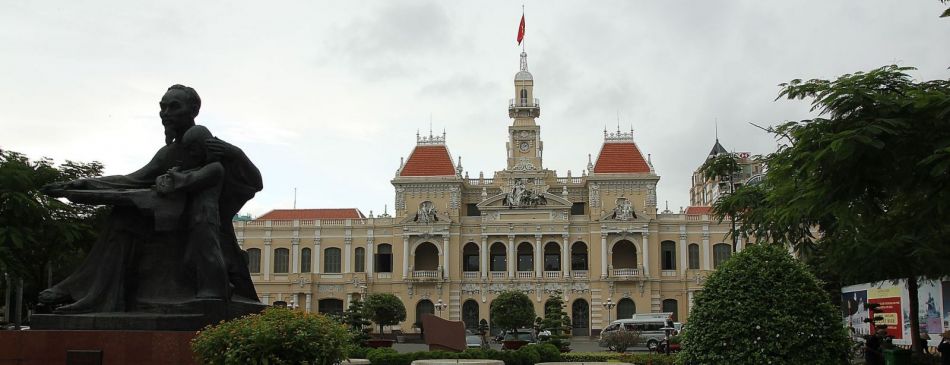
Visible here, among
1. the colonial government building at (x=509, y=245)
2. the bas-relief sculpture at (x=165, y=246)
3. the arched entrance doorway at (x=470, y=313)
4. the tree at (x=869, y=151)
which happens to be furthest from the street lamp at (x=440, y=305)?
the bas-relief sculpture at (x=165, y=246)

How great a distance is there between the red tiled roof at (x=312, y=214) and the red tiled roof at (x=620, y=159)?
16.4 m

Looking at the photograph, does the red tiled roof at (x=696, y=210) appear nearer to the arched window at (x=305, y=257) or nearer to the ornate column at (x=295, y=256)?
the arched window at (x=305, y=257)

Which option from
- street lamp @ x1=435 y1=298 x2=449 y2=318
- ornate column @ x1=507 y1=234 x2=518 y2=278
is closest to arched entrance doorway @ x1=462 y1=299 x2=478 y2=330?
street lamp @ x1=435 y1=298 x2=449 y2=318

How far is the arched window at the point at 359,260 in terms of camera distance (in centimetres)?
5522

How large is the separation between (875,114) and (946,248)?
7.05 m

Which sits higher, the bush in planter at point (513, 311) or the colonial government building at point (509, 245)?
the colonial government building at point (509, 245)

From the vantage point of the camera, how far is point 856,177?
10.7 metres

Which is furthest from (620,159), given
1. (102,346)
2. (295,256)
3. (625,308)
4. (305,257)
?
(102,346)

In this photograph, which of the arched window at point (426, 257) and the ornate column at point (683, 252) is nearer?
the ornate column at point (683, 252)

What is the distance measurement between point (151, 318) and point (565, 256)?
45552mm

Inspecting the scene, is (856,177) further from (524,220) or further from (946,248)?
(524,220)

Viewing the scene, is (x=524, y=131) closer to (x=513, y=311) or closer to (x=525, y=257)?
(x=525, y=257)

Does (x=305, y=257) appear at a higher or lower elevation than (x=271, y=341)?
higher

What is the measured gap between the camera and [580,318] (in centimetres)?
5284
